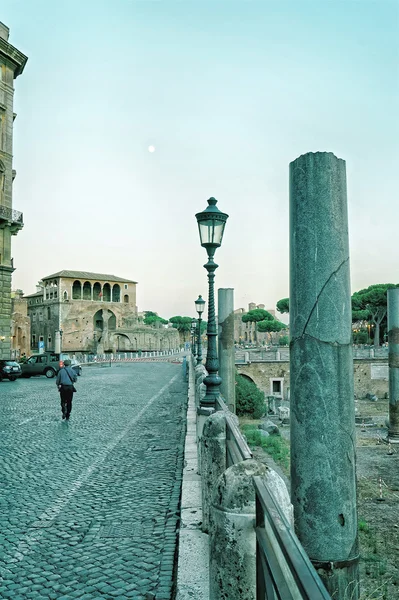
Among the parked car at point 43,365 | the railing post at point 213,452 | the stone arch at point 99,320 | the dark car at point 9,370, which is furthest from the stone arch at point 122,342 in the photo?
the railing post at point 213,452

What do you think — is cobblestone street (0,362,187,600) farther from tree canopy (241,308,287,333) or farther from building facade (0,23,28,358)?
tree canopy (241,308,287,333)

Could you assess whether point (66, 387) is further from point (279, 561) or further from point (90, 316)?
point (90, 316)

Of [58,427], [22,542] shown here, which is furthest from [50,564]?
[58,427]

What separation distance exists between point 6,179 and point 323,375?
28.4m

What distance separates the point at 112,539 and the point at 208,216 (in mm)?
4457

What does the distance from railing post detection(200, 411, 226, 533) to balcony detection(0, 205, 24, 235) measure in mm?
25476

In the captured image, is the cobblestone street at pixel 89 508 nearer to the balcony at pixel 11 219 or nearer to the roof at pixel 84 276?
the balcony at pixel 11 219

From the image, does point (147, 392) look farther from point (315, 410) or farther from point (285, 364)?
point (285, 364)

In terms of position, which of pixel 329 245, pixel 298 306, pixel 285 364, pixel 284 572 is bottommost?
pixel 285 364

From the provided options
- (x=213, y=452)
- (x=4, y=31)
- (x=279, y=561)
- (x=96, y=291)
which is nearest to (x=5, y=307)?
(x=4, y=31)

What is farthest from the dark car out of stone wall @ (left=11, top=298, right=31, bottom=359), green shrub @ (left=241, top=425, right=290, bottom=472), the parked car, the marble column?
stone wall @ (left=11, top=298, right=31, bottom=359)

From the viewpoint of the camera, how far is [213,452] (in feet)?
11.8

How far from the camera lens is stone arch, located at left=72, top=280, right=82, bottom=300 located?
248ft

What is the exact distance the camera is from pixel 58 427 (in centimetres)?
966
